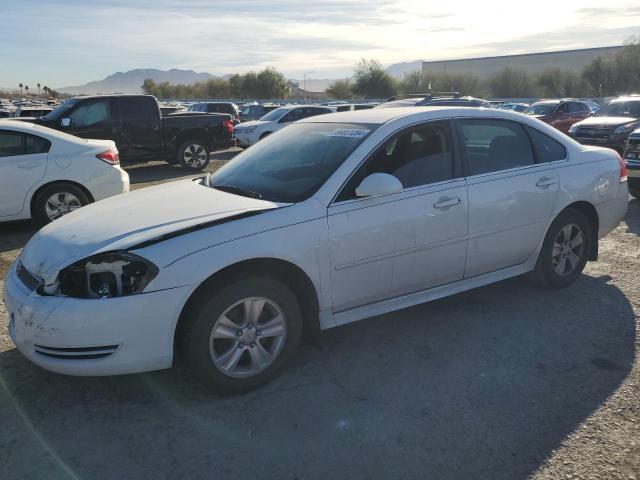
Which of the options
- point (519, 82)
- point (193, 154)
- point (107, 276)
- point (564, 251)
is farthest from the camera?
point (519, 82)

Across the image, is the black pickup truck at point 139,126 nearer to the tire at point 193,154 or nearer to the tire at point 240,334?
the tire at point 193,154

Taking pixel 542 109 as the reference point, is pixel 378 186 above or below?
below

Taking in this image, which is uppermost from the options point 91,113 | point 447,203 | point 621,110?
point 91,113

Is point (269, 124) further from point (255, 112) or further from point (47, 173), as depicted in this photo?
point (47, 173)

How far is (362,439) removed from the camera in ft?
9.55

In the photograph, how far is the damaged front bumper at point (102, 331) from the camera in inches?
116

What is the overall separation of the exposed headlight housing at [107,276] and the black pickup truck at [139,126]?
33.5 feet

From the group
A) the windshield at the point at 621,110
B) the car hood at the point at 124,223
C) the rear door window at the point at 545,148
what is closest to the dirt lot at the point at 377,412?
the car hood at the point at 124,223

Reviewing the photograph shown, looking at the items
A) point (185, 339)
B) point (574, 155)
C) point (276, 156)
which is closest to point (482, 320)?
point (574, 155)

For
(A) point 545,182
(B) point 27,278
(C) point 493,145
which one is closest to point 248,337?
(B) point 27,278

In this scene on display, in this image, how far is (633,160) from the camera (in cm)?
894

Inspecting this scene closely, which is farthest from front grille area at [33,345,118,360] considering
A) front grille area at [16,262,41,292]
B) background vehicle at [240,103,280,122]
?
background vehicle at [240,103,280,122]

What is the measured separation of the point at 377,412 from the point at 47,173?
6029 mm

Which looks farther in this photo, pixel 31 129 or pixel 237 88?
pixel 237 88
